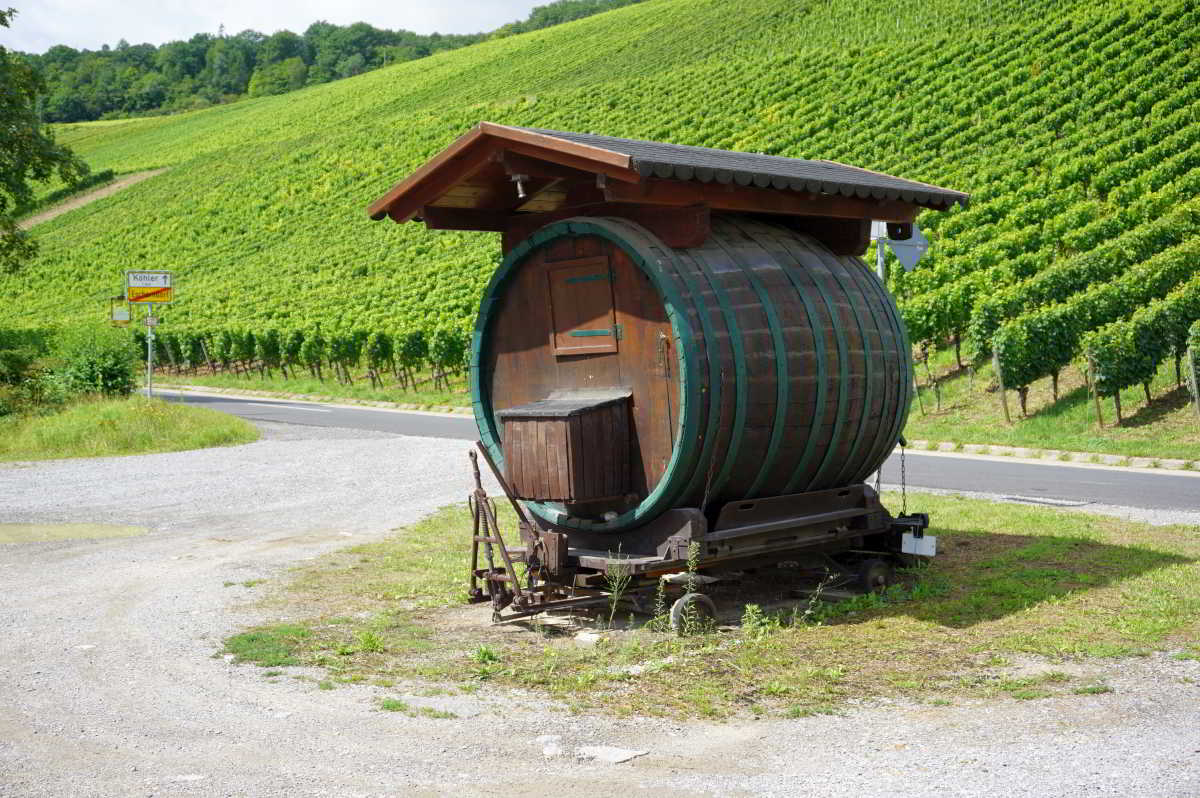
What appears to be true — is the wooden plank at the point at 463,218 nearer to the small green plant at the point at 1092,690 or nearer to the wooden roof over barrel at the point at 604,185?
the wooden roof over barrel at the point at 604,185

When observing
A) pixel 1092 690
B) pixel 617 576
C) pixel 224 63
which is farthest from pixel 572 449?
pixel 224 63

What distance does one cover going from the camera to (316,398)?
107 ft

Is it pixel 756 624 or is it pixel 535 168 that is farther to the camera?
pixel 535 168

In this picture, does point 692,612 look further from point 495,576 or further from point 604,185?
point 604,185

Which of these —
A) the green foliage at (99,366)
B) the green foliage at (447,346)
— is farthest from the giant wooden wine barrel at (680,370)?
the green foliage at (447,346)

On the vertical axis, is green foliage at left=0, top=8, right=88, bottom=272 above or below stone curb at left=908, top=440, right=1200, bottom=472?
above

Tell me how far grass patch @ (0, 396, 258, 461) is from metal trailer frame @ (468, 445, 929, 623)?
11.8m

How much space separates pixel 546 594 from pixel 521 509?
2.37ft

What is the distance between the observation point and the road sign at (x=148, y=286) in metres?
19.9

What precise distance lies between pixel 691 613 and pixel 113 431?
13.8 metres

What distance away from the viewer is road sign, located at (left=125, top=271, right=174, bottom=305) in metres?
19.9

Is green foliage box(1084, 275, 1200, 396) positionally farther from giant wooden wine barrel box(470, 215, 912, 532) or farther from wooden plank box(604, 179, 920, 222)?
giant wooden wine barrel box(470, 215, 912, 532)

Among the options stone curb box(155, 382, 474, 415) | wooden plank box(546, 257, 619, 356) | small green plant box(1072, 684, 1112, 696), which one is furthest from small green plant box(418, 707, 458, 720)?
stone curb box(155, 382, 474, 415)

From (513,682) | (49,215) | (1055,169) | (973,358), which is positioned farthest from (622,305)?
(49,215)
